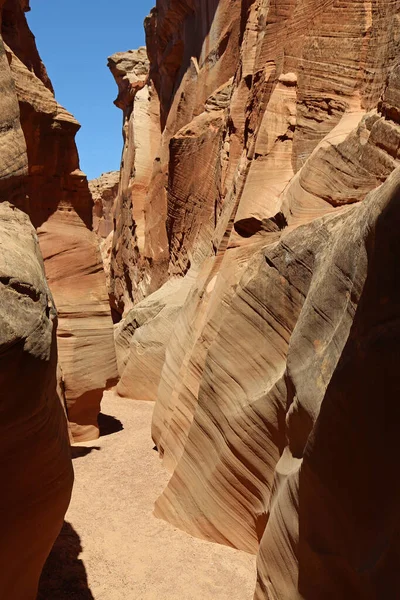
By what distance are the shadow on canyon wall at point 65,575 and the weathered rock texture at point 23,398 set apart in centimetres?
72

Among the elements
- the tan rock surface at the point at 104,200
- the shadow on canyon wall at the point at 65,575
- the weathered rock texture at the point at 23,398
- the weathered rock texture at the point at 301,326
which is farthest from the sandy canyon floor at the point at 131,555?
the tan rock surface at the point at 104,200

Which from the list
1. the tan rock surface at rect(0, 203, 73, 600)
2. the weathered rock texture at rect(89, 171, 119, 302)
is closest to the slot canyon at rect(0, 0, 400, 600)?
the tan rock surface at rect(0, 203, 73, 600)

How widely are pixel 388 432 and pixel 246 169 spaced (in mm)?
4632

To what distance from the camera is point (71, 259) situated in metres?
8.65

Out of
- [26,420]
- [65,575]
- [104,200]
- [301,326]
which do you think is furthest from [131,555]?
[104,200]

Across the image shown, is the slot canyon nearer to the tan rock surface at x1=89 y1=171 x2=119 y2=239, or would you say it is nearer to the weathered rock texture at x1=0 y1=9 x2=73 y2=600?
the weathered rock texture at x1=0 y1=9 x2=73 y2=600

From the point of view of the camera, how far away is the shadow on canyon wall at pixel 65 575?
15.1ft

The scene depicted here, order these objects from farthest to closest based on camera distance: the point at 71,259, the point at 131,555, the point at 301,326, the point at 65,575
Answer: the point at 71,259, the point at 131,555, the point at 65,575, the point at 301,326

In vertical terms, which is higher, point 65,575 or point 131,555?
point 65,575

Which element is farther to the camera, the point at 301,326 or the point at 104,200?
the point at 104,200

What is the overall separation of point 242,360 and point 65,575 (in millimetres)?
2069

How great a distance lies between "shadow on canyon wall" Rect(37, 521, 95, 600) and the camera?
4590mm

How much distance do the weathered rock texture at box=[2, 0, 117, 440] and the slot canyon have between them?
3 centimetres

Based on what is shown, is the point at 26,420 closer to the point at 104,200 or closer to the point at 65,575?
the point at 65,575
